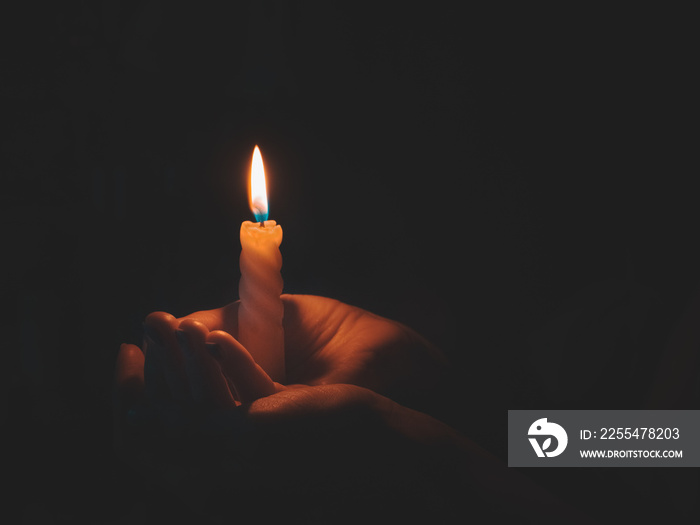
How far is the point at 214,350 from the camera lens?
0.71 m

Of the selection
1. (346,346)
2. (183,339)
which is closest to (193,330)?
(183,339)

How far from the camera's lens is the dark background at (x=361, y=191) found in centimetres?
116

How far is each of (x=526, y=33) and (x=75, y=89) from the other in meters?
1.22

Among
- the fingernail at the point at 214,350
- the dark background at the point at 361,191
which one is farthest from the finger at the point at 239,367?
the dark background at the point at 361,191

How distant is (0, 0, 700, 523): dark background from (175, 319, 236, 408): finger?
1.85 ft

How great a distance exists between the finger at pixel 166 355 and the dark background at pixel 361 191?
1.74 feet

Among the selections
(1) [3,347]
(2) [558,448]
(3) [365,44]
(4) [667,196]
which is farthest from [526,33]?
(1) [3,347]

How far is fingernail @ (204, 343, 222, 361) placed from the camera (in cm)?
71

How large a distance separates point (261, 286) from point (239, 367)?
14 centimetres

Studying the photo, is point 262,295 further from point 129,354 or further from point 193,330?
point 129,354

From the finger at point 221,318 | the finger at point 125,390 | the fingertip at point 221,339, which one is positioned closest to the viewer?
the fingertip at point 221,339

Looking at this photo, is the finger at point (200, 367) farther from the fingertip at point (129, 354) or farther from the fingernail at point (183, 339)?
the fingertip at point (129, 354)

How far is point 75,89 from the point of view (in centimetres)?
142

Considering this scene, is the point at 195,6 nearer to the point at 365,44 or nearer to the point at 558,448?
the point at 365,44
